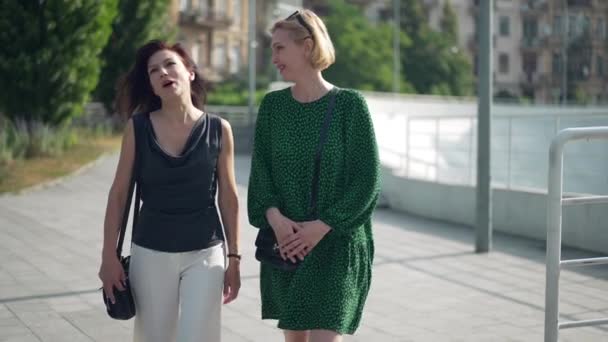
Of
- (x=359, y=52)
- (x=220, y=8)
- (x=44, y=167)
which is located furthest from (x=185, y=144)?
(x=359, y=52)

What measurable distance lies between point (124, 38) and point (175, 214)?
1041 inches

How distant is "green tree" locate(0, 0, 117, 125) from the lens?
20.3 meters

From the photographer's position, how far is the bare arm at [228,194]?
4.12 meters

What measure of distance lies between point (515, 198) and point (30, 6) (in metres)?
11.8

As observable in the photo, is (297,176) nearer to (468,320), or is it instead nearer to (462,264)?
(468,320)

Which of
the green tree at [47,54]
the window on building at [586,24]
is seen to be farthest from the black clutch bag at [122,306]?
the window on building at [586,24]

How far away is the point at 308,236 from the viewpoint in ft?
12.7

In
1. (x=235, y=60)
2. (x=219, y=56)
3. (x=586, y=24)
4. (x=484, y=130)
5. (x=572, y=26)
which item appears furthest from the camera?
(x=572, y=26)

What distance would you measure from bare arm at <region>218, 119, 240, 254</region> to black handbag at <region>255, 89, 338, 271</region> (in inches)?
6.7

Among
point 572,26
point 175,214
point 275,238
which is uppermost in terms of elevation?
point 175,214

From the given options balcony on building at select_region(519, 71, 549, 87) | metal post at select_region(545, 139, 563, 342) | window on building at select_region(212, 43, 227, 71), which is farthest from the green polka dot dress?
balcony on building at select_region(519, 71, 549, 87)

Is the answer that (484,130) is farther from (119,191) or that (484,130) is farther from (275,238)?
(119,191)

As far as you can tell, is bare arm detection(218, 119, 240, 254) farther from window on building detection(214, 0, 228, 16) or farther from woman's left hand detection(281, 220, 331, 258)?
window on building detection(214, 0, 228, 16)

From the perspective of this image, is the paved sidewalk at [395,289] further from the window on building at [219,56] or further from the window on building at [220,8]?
the window on building at [220,8]
